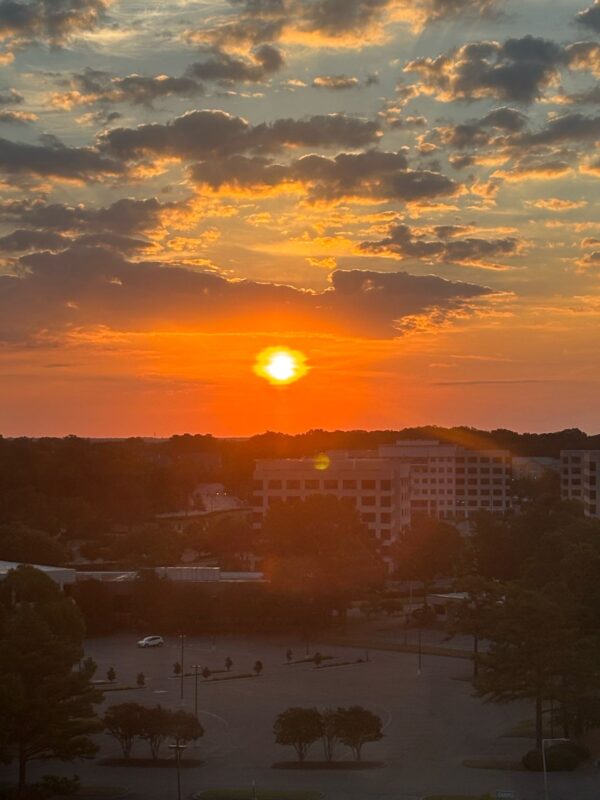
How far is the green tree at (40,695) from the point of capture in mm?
21984

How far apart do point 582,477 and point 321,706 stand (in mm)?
54451

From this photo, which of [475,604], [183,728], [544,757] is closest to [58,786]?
[183,728]

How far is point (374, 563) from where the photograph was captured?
4956 centimetres

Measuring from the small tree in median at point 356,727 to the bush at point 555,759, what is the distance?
3.11 metres

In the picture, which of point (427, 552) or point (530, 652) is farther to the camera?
point (427, 552)

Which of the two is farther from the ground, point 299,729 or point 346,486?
point 346,486

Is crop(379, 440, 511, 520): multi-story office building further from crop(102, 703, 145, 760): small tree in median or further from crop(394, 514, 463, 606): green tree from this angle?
crop(102, 703, 145, 760): small tree in median

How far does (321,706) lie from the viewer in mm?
30531

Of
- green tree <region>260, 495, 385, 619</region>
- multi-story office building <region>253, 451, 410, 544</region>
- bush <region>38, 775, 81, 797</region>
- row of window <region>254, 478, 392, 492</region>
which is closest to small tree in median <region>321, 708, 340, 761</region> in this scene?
bush <region>38, 775, 81, 797</region>

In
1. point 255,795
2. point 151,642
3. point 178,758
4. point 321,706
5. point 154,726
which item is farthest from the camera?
point 151,642

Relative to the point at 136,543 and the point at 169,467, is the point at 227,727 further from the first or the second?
the point at 169,467

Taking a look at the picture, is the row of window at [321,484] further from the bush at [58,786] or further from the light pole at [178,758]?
the bush at [58,786]

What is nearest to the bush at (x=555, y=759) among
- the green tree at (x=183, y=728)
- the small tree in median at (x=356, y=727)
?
the small tree in median at (x=356, y=727)

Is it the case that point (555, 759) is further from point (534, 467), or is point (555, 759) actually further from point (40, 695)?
point (534, 467)
